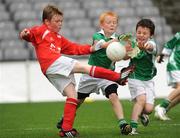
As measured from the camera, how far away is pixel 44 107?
16.1 m

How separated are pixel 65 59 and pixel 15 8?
1380cm

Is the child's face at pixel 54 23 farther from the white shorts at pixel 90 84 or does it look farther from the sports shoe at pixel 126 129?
the sports shoe at pixel 126 129

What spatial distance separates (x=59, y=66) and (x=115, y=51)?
2.58ft

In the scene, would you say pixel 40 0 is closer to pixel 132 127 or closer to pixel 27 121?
pixel 27 121

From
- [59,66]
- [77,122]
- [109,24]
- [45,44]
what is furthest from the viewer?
[77,122]

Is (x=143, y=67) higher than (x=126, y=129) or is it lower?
higher

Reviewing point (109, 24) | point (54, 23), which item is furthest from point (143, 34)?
point (54, 23)

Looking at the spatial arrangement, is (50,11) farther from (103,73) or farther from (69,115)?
(69,115)

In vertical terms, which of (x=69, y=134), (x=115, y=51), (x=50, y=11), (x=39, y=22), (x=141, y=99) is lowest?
(x=39, y=22)

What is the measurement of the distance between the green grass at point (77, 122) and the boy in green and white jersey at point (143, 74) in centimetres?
30

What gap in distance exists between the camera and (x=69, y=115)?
9.12 meters

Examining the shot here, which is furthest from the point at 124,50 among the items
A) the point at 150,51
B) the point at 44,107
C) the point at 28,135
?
the point at 44,107

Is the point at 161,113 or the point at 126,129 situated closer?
the point at 126,129

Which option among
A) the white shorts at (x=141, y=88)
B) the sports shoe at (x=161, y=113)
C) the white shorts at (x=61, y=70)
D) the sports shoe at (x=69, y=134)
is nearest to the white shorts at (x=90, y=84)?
the white shorts at (x=141, y=88)
